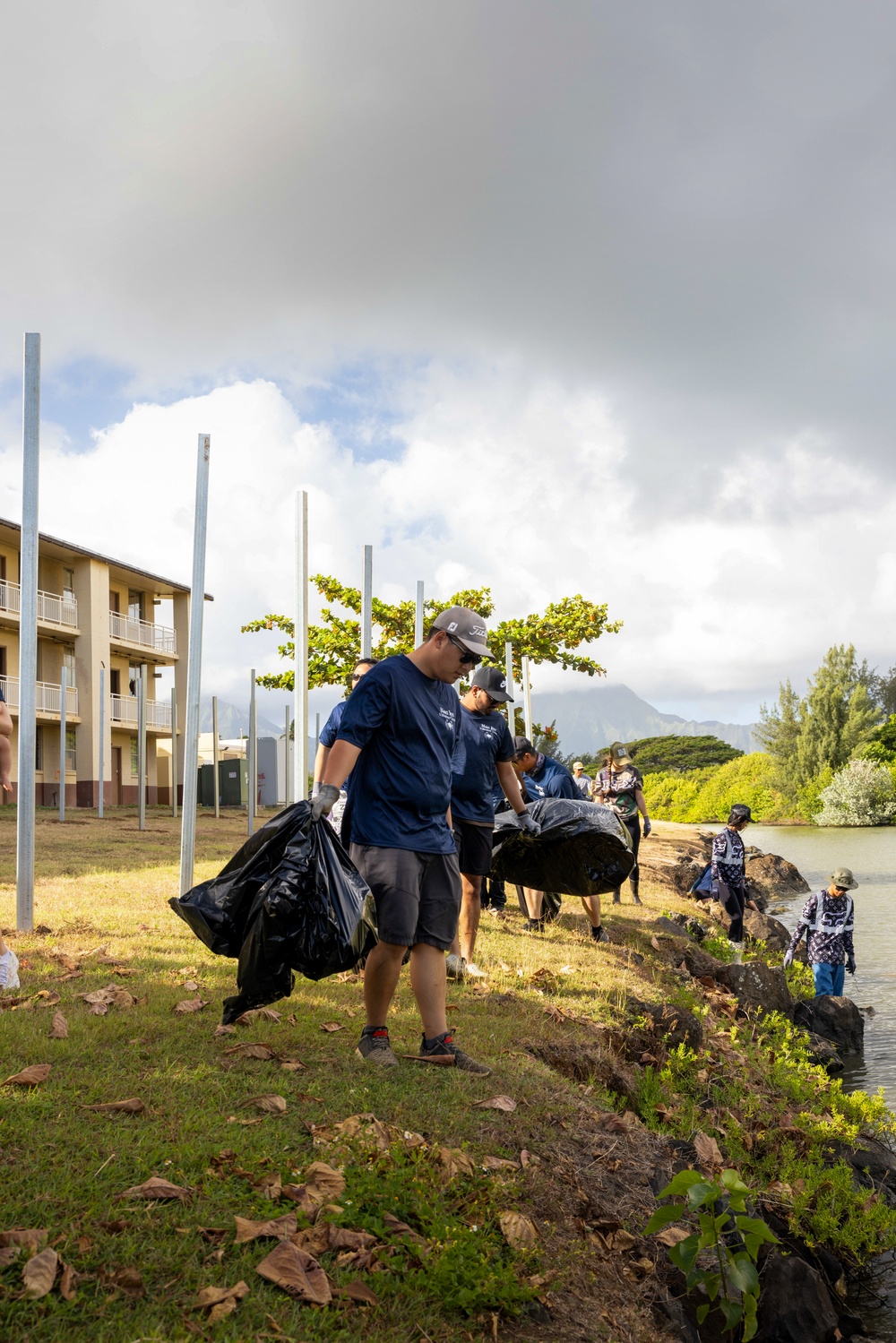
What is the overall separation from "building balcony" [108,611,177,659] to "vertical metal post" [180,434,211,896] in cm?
2486

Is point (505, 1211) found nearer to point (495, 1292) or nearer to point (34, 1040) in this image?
A: point (495, 1292)

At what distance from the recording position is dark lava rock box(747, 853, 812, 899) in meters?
22.9

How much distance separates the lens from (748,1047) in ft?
25.5

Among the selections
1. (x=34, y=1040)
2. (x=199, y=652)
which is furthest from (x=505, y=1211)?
(x=199, y=652)

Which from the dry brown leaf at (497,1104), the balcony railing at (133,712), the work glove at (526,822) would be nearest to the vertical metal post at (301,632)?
the work glove at (526,822)

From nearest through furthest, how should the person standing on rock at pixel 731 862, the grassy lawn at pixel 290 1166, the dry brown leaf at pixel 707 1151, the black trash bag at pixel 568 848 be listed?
the grassy lawn at pixel 290 1166
the dry brown leaf at pixel 707 1151
the black trash bag at pixel 568 848
the person standing on rock at pixel 731 862

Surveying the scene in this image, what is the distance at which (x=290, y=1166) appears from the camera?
3.52m

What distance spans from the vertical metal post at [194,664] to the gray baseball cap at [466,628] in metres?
4.55

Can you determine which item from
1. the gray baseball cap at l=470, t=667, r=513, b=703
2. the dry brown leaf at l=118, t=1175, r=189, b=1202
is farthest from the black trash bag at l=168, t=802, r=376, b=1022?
the gray baseball cap at l=470, t=667, r=513, b=703

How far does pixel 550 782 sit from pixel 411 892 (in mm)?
4646

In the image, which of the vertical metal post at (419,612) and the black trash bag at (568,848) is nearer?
the black trash bag at (568,848)

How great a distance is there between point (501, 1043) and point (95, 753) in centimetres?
2790

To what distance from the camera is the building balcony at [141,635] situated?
33.3m

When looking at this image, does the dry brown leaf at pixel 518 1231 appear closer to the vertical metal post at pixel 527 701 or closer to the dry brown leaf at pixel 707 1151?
the dry brown leaf at pixel 707 1151
